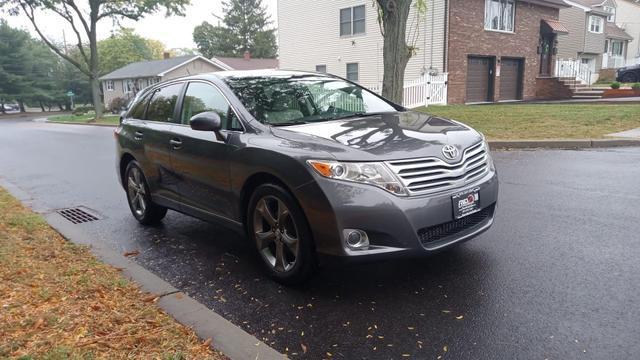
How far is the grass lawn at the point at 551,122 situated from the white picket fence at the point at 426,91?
4.47m

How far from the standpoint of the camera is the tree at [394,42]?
11.0 metres

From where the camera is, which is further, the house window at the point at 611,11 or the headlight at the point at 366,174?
the house window at the point at 611,11

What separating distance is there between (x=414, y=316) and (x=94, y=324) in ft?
6.74

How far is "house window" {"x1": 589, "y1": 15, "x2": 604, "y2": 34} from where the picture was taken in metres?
36.1

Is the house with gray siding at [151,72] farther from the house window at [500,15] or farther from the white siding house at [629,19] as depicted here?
the white siding house at [629,19]

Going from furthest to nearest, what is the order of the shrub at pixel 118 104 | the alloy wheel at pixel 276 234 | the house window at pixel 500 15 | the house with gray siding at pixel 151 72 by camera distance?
the house with gray siding at pixel 151 72 → the shrub at pixel 118 104 → the house window at pixel 500 15 → the alloy wheel at pixel 276 234

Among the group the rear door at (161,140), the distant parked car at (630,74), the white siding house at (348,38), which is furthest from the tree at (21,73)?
the rear door at (161,140)

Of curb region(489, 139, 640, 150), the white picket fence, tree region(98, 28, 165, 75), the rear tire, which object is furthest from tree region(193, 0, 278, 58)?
the rear tire

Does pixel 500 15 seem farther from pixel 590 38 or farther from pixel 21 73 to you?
pixel 21 73

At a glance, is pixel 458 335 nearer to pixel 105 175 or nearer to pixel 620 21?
pixel 105 175

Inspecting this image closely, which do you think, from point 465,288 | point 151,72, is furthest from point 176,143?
point 151,72

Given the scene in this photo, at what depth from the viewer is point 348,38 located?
84.8ft

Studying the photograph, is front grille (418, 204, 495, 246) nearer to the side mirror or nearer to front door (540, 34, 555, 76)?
the side mirror

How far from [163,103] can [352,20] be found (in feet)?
71.4
